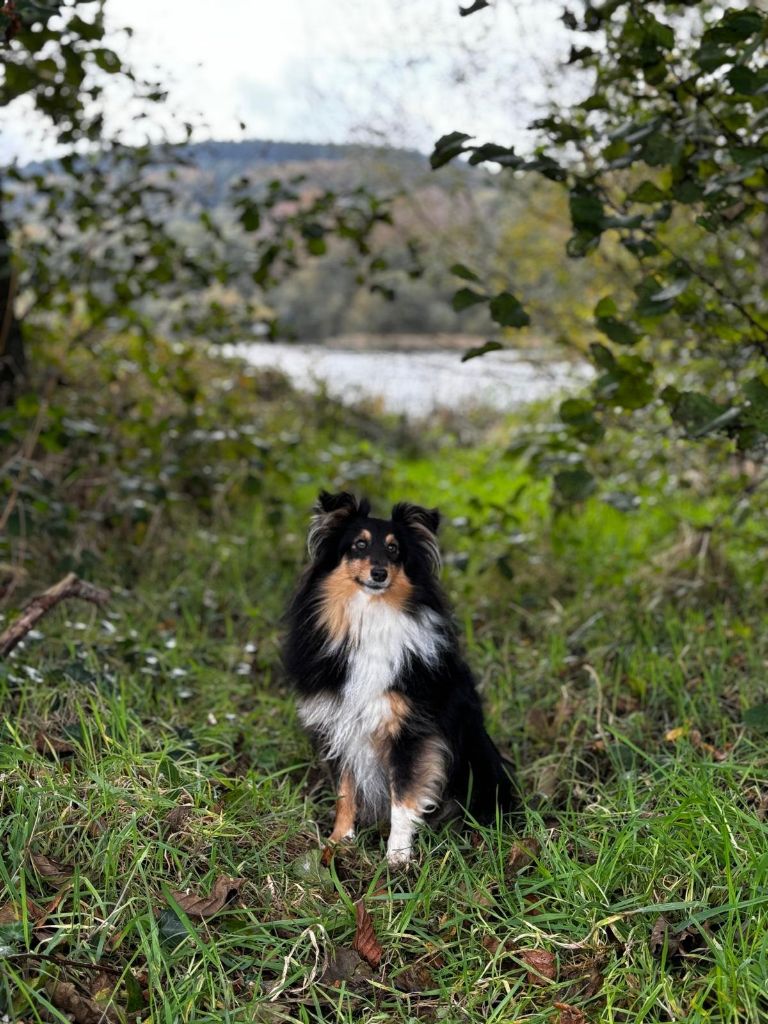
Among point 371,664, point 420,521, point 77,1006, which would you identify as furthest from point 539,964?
point 420,521

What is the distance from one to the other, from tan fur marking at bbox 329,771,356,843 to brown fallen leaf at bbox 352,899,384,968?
506 mm

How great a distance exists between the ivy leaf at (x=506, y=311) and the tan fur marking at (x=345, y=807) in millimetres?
1537

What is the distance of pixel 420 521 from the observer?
2.99 metres

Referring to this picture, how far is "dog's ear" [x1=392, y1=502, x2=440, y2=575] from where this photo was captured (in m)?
2.98

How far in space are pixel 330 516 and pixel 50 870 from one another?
1245mm

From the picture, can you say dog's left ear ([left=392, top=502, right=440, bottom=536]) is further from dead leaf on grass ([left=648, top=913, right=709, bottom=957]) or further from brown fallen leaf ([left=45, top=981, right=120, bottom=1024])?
brown fallen leaf ([left=45, top=981, right=120, bottom=1024])

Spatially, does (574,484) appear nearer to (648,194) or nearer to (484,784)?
(648,194)

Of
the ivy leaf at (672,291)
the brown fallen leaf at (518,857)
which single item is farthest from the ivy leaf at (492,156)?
the brown fallen leaf at (518,857)

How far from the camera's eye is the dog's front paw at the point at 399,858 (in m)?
2.72

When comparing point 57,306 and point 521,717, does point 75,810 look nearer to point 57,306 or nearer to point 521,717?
point 521,717

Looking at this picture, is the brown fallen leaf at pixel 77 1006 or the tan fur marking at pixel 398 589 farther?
the tan fur marking at pixel 398 589

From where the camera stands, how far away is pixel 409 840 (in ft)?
9.14

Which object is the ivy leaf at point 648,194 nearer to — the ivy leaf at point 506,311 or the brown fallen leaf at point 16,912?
the ivy leaf at point 506,311

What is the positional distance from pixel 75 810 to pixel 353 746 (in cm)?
82
